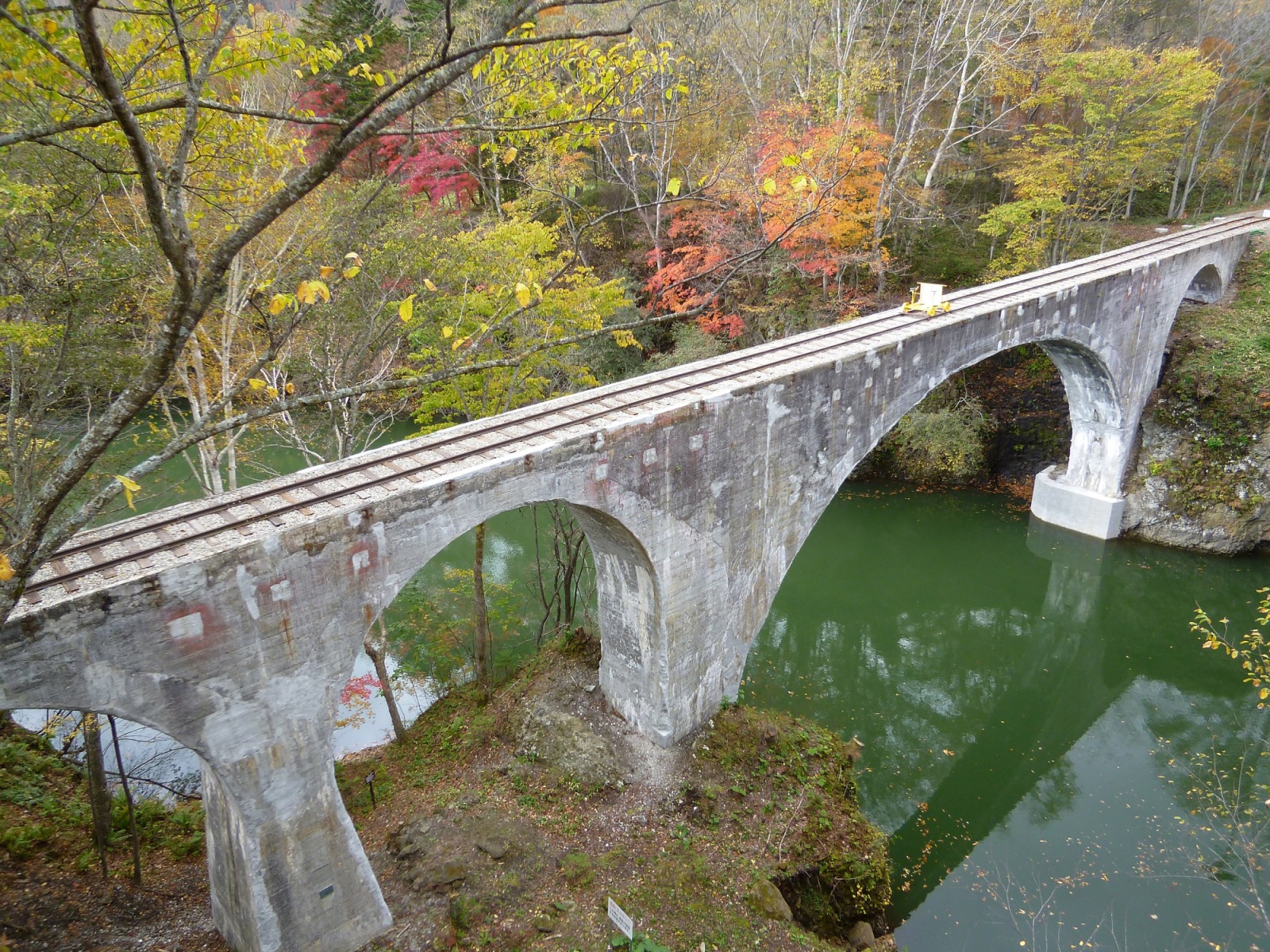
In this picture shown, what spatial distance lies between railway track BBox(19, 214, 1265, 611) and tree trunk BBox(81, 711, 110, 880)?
105 inches

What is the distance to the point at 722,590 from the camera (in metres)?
9.63

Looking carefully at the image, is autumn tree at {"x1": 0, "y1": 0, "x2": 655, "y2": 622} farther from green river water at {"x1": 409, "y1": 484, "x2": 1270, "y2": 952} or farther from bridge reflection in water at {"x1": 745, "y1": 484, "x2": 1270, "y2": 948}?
bridge reflection in water at {"x1": 745, "y1": 484, "x2": 1270, "y2": 948}

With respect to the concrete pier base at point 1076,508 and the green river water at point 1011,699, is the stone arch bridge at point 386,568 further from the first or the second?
the concrete pier base at point 1076,508

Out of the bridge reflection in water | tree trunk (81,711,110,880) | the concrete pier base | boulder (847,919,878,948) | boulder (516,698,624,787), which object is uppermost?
tree trunk (81,711,110,880)

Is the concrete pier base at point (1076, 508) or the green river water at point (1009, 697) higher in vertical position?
the concrete pier base at point (1076, 508)

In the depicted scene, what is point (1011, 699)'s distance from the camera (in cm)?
1362

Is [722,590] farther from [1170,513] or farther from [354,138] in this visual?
[1170,513]

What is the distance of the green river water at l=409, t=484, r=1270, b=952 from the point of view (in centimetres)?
938

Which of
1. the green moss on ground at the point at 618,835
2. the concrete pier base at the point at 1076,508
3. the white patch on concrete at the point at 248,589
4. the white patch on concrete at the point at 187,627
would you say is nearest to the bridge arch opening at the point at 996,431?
the concrete pier base at the point at 1076,508

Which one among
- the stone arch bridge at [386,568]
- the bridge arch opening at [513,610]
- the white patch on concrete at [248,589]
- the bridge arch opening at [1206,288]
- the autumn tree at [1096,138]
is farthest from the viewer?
the bridge arch opening at [1206,288]

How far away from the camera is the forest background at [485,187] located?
3676 millimetres

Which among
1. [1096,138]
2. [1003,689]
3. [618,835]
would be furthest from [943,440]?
[618,835]

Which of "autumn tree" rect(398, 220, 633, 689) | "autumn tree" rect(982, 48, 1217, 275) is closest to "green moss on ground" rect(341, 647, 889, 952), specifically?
"autumn tree" rect(398, 220, 633, 689)

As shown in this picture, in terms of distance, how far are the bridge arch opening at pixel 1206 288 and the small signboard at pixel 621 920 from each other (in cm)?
2044
